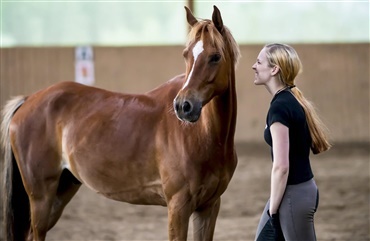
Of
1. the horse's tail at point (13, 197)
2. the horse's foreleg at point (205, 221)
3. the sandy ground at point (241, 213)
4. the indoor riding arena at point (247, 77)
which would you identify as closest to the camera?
the horse's foreleg at point (205, 221)

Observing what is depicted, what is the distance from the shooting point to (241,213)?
7039mm

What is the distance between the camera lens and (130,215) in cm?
706

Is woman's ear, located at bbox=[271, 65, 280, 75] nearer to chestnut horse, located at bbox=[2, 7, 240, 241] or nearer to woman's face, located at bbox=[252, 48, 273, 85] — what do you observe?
woman's face, located at bbox=[252, 48, 273, 85]

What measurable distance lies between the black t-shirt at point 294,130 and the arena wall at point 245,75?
9.40 m

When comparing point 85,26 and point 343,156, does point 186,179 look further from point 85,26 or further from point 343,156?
point 85,26

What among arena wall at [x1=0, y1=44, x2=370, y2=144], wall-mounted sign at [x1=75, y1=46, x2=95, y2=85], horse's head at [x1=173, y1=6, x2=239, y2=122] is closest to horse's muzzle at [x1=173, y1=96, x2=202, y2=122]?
horse's head at [x1=173, y1=6, x2=239, y2=122]

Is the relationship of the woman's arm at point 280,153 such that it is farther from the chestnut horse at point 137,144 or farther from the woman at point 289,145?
the chestnut horse at point 137,144

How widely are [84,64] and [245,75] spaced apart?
3.06 metres

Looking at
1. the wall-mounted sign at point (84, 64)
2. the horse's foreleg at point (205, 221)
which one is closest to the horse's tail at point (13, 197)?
the horse's foreleg at point (205, 221)

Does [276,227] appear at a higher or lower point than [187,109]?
lower

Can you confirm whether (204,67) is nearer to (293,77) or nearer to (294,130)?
(293,77)

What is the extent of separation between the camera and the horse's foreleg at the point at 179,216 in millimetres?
3900

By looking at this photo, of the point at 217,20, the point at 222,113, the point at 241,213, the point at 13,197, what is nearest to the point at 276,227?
the point at 222,113

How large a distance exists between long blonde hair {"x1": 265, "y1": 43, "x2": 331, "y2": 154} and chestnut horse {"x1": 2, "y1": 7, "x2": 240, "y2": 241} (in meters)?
0.47
